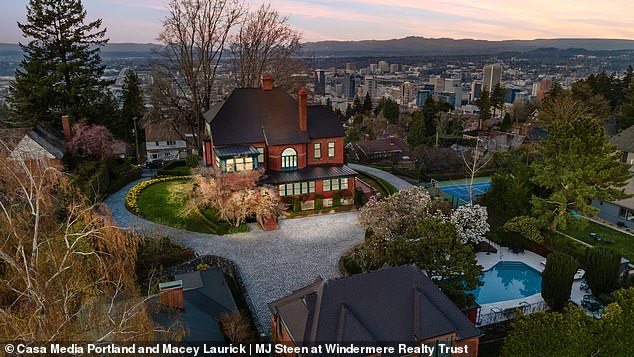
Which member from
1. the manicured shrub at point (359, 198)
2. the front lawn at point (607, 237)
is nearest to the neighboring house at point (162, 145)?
the manicured shrub at point (359, 198)

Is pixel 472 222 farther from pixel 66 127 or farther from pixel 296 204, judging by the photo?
pixel 66 127

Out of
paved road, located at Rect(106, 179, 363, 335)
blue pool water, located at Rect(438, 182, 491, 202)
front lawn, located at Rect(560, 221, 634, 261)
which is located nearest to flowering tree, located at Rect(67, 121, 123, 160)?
paved road, located at Rect(106, 179, 363, 335)

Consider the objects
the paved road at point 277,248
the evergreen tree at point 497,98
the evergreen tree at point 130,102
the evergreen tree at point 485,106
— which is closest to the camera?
the paved road at point 277,248

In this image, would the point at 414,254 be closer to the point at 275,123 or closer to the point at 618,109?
the point at 275,123

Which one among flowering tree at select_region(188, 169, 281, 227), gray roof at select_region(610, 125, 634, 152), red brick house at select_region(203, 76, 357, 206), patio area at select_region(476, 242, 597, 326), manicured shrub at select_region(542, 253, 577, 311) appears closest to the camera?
patio area at select_region(476, 242, 597, 326)

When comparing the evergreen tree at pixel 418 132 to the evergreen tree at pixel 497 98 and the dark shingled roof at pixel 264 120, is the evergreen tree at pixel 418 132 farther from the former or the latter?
the evergreen tree at pixel 497 98

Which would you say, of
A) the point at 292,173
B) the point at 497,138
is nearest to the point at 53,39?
the point at 292,173

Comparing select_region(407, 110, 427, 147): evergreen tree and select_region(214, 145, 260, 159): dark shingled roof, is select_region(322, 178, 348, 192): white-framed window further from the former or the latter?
select_region(407, 110, 427, 147): evergreen tree
